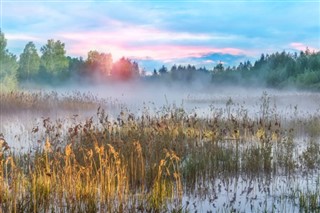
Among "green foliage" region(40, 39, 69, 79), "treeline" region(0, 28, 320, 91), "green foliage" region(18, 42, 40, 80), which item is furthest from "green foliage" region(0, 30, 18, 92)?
"green foliage" region(40, 39, 69, 79)

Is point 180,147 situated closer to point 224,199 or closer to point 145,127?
point 145,127

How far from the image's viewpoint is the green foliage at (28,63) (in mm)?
63125

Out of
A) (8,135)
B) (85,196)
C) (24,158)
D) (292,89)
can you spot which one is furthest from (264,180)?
(292,89)

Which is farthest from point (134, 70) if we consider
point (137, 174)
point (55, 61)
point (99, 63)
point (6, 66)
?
point (137, 174)

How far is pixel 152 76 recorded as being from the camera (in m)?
84.2

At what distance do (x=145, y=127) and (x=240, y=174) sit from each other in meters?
3.39

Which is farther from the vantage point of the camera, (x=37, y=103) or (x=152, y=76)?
(x=152, y=76)

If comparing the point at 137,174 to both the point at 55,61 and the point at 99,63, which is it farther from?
the point at 99,63

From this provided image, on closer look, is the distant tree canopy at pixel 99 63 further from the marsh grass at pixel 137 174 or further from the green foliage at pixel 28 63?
the marsh grass at pixel 137 174

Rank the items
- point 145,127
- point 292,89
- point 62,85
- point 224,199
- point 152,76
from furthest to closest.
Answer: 1. point 152,76
2. point 62,85
3. point 292,89
4. point 145,127
5. point 224,199

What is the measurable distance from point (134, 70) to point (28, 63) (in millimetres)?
27027

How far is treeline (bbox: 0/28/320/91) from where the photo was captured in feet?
164

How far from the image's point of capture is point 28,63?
6288 centimetres

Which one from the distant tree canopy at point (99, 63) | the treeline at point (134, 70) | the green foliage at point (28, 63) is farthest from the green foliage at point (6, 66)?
the distant tree canopy at point (99, 63)
